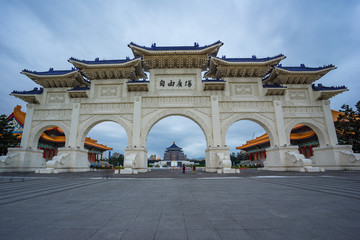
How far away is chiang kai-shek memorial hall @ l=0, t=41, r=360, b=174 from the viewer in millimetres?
15531

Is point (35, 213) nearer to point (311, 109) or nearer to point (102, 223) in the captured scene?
point (102, 223)

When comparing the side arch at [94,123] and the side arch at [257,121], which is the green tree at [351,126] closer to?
the side arch at [257,121]

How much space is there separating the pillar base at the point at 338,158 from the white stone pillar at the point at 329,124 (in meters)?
0.70

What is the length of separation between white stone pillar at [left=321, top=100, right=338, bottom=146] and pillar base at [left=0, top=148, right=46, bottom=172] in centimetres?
2722

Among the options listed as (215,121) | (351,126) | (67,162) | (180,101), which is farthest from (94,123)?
(351,126)

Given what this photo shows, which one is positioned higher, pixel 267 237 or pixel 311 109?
pixel 311 109

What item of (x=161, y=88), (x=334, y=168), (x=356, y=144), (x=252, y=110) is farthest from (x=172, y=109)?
(x=356, y=144)

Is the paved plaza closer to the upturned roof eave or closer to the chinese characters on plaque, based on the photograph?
the chinese characters on plaque

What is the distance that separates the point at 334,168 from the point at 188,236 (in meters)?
18.5

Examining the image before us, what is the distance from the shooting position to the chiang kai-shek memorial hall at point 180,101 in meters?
15.5

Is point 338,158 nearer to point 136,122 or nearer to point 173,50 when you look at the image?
point 173,50

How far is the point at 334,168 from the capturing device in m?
14.8

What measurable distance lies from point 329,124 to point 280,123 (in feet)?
14.9

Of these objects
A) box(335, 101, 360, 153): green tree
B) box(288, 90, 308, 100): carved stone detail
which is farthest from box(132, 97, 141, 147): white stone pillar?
box(335, 101, 360, 153): green tree
